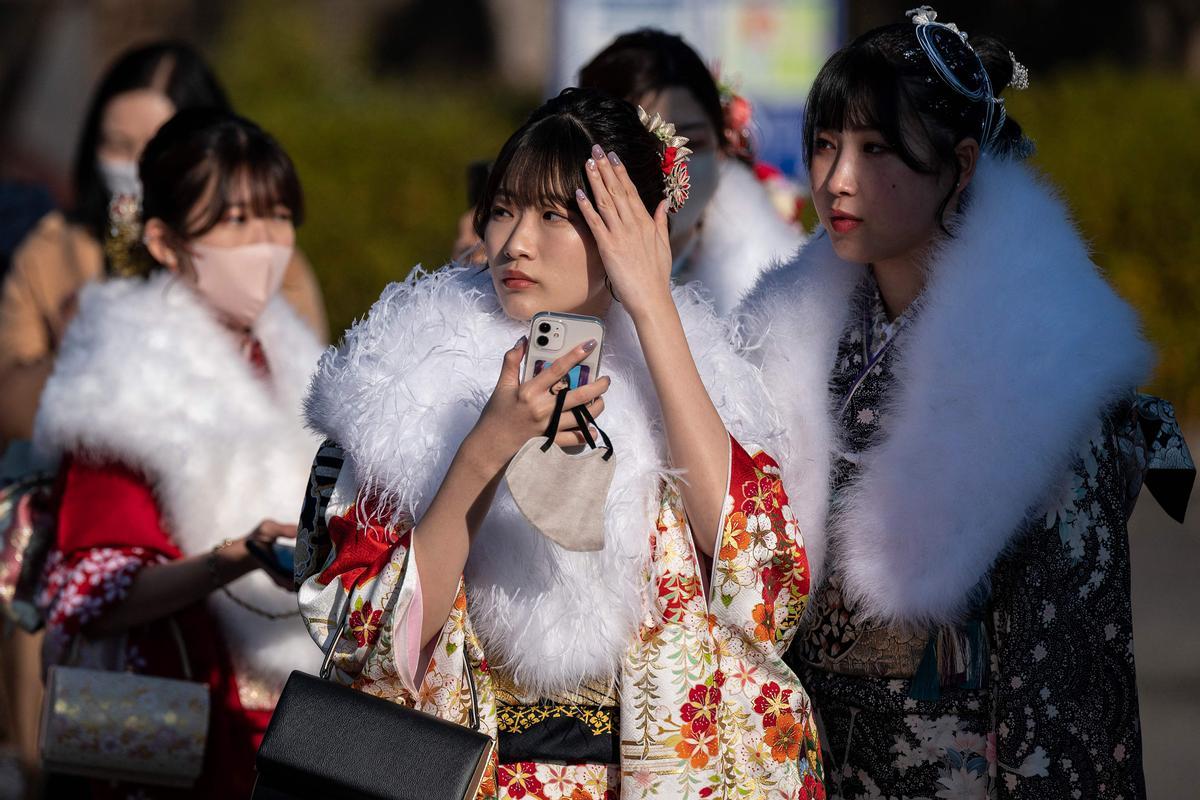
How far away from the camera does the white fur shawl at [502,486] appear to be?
200cm

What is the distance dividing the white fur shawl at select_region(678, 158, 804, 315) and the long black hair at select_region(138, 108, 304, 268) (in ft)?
3.29

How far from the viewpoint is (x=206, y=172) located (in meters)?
2.91

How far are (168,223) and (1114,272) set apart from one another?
5.93 metres

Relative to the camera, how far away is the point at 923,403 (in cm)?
217

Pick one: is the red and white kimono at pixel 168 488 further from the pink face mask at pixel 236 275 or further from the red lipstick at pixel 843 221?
the red lipstick at pixel 843 221

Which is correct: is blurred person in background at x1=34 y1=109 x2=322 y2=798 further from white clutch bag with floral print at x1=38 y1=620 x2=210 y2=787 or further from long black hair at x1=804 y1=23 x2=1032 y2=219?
long black hair at x1=804 y1=23 x2=1032 y2=219

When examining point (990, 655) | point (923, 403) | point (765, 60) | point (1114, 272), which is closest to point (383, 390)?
point (923, 403)

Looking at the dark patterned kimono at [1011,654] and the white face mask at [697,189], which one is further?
the white face mask at [697,189]

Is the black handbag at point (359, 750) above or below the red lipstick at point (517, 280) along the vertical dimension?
below

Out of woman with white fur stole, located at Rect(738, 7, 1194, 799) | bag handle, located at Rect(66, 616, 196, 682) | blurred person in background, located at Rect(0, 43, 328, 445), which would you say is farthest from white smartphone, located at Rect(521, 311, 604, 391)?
blurred person in background, located at Rect(0, 43, 328, 445)

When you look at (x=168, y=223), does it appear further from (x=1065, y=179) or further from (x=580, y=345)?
(x=1065, y=179)

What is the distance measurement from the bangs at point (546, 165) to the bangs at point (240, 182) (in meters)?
1.01

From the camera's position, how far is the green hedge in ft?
24.7

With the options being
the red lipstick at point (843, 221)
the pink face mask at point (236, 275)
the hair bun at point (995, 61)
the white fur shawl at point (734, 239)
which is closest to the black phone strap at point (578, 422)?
the red lipstick at point (843, 221)
